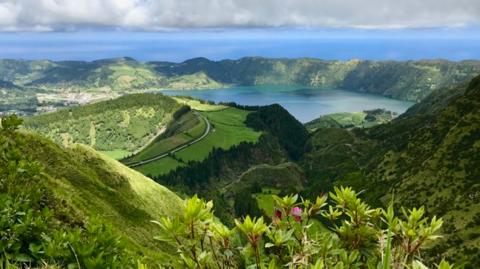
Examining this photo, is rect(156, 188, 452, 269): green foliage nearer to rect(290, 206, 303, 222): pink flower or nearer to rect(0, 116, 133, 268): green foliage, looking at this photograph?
rect(290, 206, 303, 222): pink flower

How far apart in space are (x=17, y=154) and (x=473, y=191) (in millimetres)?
120863

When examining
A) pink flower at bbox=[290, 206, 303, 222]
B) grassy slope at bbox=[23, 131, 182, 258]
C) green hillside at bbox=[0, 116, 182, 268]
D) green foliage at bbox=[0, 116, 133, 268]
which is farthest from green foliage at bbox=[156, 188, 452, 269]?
grassy slope at bbox=[23, 131, 182, 258]

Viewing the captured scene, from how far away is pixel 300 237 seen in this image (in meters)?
5.79

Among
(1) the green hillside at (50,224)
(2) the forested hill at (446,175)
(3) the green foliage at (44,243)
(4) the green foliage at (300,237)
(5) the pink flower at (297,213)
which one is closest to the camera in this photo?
(4) the green foliage at (300,237)

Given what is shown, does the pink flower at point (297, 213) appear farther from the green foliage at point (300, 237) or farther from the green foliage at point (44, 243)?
the green foliage at point (44, 243)

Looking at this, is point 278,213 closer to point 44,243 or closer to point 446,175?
point 44,243

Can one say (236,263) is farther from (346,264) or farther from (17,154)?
(17,154)

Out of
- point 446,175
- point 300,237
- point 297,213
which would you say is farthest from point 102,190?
point 446,175

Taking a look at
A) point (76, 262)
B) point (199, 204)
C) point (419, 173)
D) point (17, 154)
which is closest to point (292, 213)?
point (199, 204)

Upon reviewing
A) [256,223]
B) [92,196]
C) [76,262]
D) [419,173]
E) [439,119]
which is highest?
[256,223]

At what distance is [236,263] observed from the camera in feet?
19.5

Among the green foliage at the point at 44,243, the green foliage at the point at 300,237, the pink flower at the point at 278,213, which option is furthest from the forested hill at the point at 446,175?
the green foliage at the point at 44,243

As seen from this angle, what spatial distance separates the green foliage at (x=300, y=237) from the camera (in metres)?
5.10

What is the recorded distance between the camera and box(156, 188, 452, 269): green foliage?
5098mm
